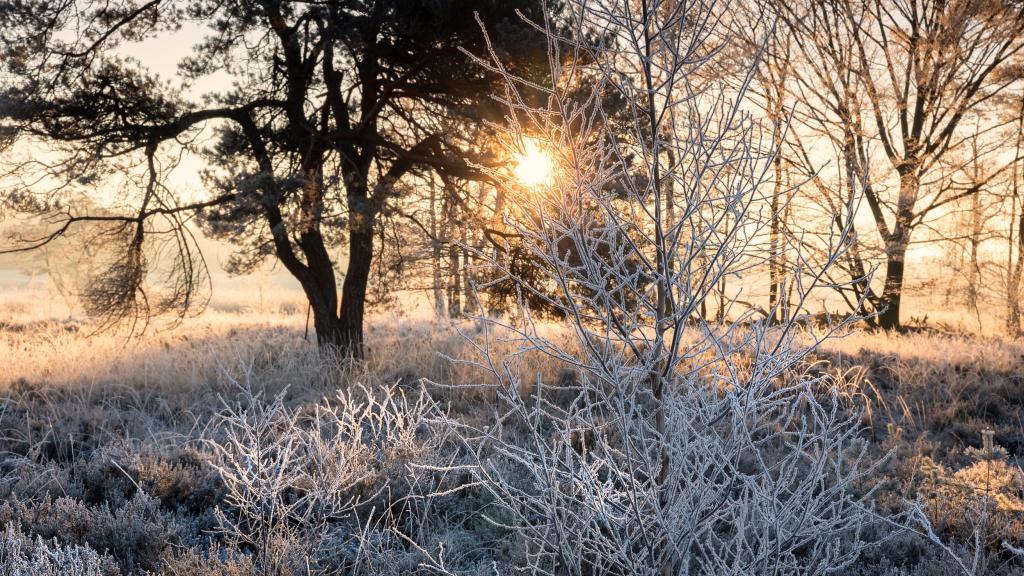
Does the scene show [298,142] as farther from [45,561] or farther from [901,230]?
[901,230]

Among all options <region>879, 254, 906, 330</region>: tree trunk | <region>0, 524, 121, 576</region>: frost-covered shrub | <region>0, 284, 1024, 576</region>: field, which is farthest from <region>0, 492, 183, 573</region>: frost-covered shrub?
<region>879, 254, 906, 330</region>: tree trunk

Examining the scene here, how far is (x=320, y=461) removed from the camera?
4035 mm

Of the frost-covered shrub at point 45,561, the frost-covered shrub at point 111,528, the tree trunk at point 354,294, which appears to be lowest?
the frost-covered shrub at point 111,528

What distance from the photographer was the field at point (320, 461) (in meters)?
3.62

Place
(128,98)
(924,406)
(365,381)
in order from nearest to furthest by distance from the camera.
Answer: (924,406) → (365,381) → (128,98)

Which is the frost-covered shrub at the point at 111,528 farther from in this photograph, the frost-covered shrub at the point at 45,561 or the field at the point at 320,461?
the frost-covered shrub at the point at 45,561

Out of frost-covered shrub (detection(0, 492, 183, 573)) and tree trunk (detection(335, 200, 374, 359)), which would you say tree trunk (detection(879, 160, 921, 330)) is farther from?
frost-covered shrub (detection(0, 492, 183, 573))

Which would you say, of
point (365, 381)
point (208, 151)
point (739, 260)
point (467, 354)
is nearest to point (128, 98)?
point (208, 151)

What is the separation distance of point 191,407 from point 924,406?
6821 mm

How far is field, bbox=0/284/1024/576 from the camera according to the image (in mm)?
3617

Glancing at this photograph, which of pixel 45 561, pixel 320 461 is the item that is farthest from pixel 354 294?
pixel 45 561

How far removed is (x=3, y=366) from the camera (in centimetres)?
834

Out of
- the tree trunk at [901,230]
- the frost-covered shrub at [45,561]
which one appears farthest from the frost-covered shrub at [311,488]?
the tree trunk at [901,230]

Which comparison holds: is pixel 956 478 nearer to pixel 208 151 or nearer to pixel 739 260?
pixel 739 260
